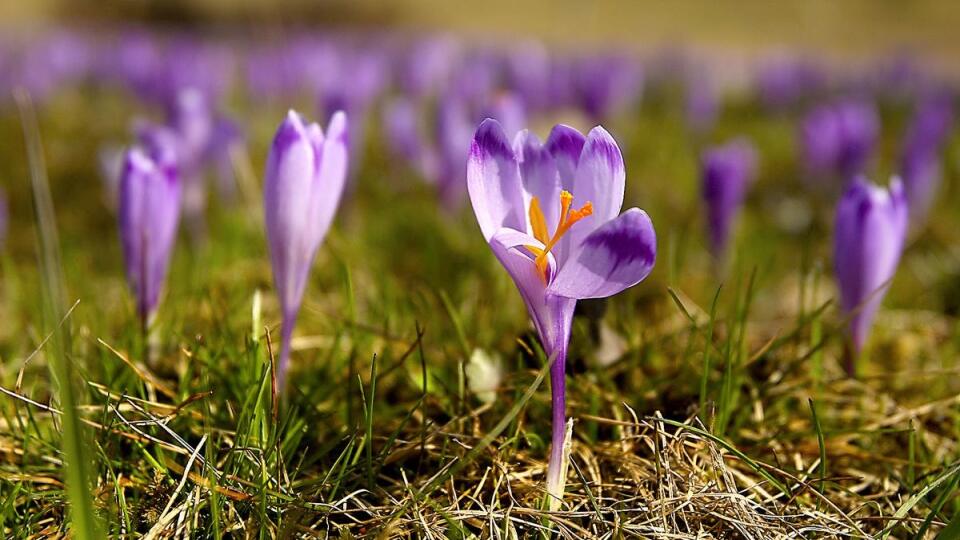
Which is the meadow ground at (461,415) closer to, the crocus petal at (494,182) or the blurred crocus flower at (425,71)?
the crocus petal at (494,182)

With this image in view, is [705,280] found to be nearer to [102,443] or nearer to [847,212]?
[847,212]

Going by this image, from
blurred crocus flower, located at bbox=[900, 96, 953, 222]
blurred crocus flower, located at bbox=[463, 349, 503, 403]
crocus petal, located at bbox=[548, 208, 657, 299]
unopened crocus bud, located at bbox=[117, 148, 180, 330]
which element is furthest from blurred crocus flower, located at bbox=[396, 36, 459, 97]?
crocus petal, located at bbox=[548, 208, 657, 299]

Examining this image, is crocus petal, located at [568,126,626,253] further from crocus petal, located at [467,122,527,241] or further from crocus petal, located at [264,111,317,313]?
crocus petal, located at [264,111,317,313]

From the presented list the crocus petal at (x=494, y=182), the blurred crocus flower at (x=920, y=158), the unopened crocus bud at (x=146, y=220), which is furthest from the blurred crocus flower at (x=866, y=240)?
the blurred crocus flower at (x=920, y=158)

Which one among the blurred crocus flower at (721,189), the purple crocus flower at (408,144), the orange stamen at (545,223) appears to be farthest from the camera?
the purple crocus flower at (408,144)

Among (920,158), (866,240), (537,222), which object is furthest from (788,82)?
→ (537,222)

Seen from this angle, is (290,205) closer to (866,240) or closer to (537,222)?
(537,222)
